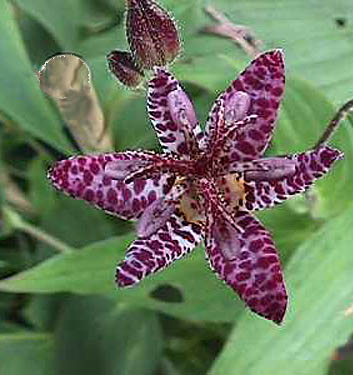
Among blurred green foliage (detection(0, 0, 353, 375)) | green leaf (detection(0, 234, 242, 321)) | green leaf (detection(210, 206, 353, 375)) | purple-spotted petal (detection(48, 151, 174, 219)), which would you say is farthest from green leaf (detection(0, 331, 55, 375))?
purple-spotted petal (detection(48, 151, 174, 219))

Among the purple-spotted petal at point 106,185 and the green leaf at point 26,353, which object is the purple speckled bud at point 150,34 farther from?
the green leaf at point 26,353

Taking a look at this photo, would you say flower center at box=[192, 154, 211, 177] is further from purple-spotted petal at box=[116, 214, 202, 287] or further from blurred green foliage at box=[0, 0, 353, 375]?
blurred green foliage at box=[0, 0, 353, 375]

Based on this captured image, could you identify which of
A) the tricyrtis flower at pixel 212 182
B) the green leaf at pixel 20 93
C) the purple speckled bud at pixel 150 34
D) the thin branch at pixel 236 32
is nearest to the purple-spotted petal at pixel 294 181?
the tricyrtis flower at pixel 212 182

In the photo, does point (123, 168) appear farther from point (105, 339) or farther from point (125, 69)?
point (105, 339)

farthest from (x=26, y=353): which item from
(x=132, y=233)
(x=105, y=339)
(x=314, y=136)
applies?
(x=314, y=136)

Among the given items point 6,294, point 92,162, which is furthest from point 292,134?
point 6,294
